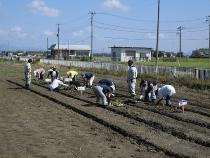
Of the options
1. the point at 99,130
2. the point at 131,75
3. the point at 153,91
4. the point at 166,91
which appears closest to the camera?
the point at 99,130

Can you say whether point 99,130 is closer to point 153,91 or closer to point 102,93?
point 102,93

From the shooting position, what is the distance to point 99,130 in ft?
40.4

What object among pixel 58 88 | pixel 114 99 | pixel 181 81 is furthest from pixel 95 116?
pixel 181 81

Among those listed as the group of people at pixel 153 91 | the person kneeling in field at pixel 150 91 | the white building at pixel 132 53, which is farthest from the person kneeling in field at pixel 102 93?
the white building at pixel 132 53

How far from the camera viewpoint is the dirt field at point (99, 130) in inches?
385

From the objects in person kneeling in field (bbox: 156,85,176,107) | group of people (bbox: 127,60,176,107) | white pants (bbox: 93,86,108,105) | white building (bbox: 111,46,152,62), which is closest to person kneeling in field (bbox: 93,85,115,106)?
white pants (bbox: 93,86,108,105)

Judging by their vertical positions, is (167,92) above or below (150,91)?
above

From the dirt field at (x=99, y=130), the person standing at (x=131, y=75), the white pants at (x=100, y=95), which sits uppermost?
the person standing at (x=131, y=75)

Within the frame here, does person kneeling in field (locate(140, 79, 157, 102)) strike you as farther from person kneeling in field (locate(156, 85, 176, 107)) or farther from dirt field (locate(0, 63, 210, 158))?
person kneeling in field (locate(156, 85, 176, 107))


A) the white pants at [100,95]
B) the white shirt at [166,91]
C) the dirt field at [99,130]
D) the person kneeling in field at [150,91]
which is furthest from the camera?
the person kneeling in field at [150,91]

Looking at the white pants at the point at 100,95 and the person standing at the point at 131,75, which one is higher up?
the person standing at the point at 131,75

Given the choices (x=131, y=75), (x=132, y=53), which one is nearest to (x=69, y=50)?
(x=132, y=53)

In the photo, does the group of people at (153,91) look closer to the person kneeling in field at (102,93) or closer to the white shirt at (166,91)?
the white shirt at (166,91)

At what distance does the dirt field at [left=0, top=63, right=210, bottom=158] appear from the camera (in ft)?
32.1
